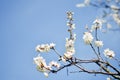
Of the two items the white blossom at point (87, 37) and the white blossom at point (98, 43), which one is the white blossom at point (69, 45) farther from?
the white blossom at point (98, 43)

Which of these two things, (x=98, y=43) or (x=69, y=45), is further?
(x=69, y=45)

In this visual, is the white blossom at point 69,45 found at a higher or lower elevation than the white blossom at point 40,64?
higher

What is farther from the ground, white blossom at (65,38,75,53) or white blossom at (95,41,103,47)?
white blossom at (65,38,75,53)

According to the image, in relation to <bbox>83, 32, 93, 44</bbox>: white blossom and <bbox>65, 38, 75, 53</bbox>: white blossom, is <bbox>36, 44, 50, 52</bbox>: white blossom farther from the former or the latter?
<bbox>83, 32, 93, 44</bbox>: white blossom

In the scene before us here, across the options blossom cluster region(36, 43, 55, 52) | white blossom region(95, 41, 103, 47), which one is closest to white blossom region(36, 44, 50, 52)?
blossom cluster region(36, 43, 55, 52)

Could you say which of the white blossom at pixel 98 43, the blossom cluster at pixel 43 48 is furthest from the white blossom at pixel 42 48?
the white blossom at pixel 98 43

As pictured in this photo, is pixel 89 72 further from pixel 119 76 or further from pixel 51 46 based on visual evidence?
pixel 51 46

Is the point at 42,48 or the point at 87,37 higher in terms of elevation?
the point at 42,48

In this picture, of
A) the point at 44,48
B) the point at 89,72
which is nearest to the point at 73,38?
the point at 44,48

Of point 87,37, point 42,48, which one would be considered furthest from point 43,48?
point 87,37

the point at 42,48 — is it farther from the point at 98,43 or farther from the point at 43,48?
the point at 98,43

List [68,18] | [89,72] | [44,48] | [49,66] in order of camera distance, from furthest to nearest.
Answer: [68,18] < [44,48] < [49,66] < [89,72]
